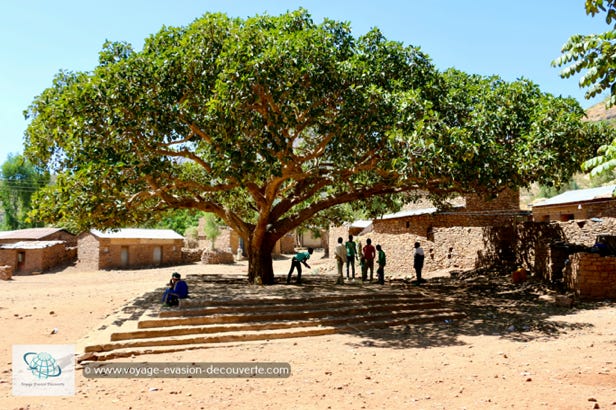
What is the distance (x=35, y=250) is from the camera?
30.1m

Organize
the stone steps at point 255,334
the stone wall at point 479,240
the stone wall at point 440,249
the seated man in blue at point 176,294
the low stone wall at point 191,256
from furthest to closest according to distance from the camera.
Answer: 1. the low stone wall at point 191,256
2. the stone wall at point 440,249
3. the stone wall at point 479,240
4. the seated man in blue at point 176,294
5. the stone steps at point 255,334

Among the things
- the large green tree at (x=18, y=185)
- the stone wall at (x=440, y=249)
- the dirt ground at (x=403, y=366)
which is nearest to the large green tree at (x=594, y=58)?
the dirt ground at (x=403, y=366)

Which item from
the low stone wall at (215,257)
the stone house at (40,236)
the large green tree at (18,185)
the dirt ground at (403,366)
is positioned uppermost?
the large green tree at (18,185)

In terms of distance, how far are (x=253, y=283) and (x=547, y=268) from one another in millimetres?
9684

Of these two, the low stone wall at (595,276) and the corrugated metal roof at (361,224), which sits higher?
the corrugated metal roof at (361,224)

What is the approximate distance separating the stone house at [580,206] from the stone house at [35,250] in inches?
1246

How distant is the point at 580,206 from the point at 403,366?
21139mm

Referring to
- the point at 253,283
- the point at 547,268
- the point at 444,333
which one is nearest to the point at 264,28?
the point at 253,283

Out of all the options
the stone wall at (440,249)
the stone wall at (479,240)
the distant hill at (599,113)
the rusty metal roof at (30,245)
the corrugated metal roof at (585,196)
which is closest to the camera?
the stone wall at (479,240)

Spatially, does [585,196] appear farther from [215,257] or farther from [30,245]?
[30,245]

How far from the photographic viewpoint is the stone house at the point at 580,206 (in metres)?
22.3

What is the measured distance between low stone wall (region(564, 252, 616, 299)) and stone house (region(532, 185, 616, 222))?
1023 cm

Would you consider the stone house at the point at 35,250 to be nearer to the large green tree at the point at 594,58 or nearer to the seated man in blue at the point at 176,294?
the seated man in blue at the point at 176,294

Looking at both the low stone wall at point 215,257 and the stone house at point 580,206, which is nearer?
the stone house at point 580,206
